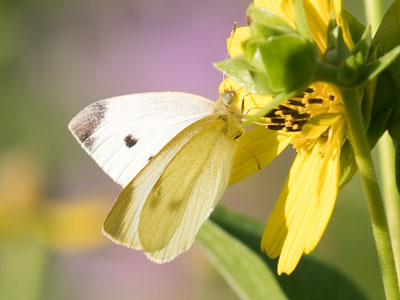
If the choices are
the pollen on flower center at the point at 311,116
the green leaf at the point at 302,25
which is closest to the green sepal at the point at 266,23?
the green leaf at the point at 302,25

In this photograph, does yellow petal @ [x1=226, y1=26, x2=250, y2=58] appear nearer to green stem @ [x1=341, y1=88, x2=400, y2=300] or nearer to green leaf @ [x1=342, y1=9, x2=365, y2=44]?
green leaf @ [x1=342, y1=9, x2=365, y2=44]

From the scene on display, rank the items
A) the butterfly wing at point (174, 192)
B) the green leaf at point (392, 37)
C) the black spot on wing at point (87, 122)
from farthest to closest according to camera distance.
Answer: the black spot on wing at point (87, 122) → the butterfly wing at point (174, 192) → the green leaf at point (392, 37)

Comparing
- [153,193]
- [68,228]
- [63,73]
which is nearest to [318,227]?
[153,193]

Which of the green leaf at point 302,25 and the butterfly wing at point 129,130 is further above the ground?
the green leaf at point 302,25

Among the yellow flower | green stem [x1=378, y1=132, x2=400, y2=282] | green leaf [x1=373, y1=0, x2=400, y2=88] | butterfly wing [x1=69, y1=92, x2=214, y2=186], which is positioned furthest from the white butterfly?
green leaf [x1=373, y1=0, x2=400, y2=88]

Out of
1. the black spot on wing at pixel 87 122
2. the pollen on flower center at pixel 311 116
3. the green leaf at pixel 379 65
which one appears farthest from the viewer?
the black spot on wing at pixel 87 122

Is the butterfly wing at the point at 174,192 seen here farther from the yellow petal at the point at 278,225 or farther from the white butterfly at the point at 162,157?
the yellow petal at the point at 278,225
